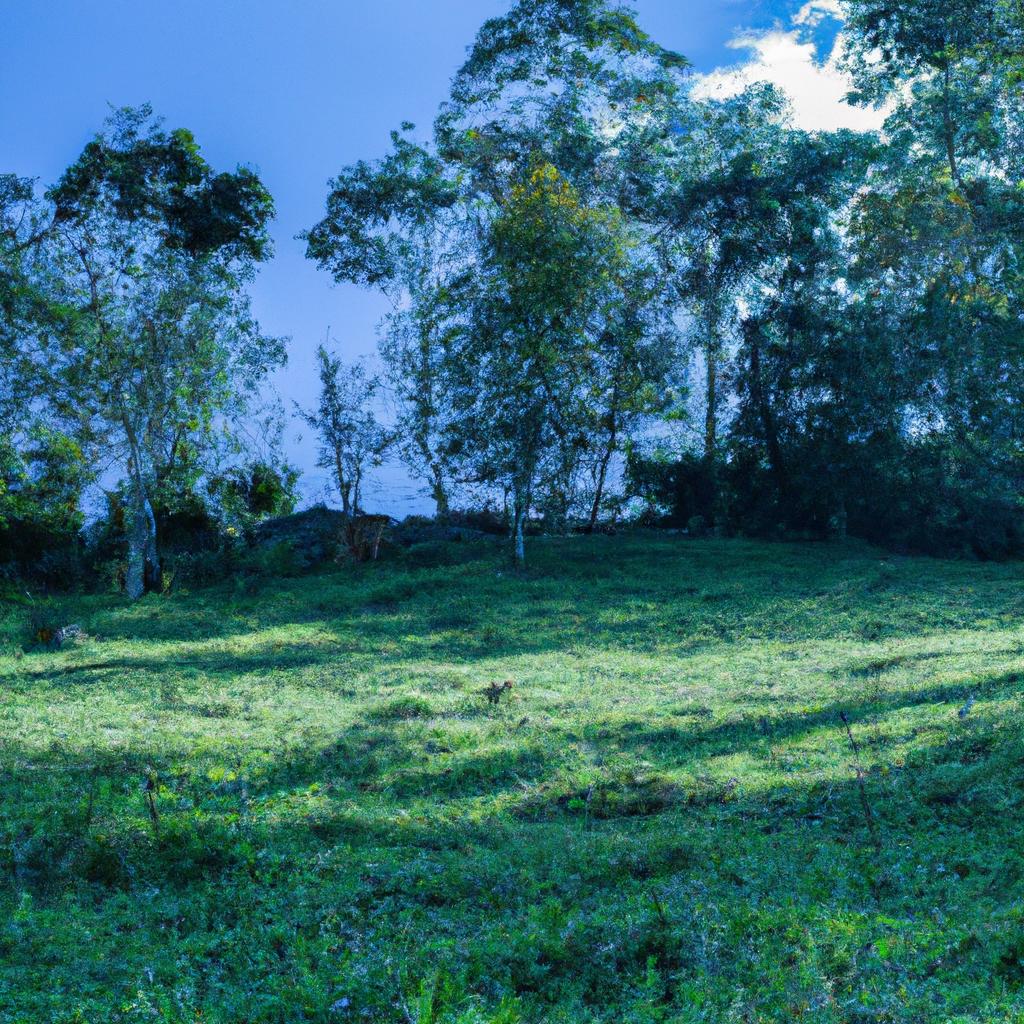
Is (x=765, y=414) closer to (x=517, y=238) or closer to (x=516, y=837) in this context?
(x=517, y=238)

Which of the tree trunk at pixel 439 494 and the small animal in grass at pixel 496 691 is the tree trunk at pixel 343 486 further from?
the small animal in grass at pixel 496 691

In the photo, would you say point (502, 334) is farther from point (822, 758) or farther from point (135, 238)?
point (822, 758)

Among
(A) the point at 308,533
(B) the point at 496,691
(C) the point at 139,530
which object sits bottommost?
(B) the point at 496,691

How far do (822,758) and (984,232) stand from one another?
24755 mm

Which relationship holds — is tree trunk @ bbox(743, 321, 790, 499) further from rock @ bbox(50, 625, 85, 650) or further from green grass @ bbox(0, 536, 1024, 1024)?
rock @ bbox(50, 625, 85, 650)

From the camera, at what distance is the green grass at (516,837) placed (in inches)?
190

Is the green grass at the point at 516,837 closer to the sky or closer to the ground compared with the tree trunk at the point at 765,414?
closer to the ground

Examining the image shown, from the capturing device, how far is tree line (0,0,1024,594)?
23766 mm

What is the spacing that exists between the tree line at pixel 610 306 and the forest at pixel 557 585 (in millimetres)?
123

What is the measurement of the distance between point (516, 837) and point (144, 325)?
19918 millimetres

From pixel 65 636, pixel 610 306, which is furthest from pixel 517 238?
pixel 65 636

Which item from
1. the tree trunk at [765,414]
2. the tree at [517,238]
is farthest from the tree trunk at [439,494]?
the tree trunk at [765,414]

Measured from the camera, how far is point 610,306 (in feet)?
81.5

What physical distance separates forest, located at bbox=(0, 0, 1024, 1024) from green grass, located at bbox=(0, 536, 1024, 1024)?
0.04 m
